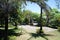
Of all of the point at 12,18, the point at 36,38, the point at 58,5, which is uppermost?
the point at 58,5

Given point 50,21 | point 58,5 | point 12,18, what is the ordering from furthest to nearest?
point 50,21, point 12,18, point 58,5

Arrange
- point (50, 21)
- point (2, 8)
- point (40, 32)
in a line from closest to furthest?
point (2, 8)
point (40, 32)
point (50, 21)

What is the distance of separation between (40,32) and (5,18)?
8704 mm

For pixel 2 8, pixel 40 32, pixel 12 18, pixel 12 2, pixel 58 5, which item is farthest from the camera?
pixel 40 32

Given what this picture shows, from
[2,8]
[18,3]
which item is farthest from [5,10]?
[18,3]

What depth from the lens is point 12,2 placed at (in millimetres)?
16125

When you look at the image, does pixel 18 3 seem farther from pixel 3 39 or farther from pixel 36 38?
pixel 36 38

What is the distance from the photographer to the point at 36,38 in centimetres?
2070

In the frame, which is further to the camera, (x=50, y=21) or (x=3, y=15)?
(x=50, y=21)

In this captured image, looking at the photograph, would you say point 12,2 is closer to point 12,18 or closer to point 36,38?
point 12,18

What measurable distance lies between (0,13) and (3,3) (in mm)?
1423

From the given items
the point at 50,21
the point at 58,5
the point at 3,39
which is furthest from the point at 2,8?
the point at 50,21

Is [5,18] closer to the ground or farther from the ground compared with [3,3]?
closer to the ground

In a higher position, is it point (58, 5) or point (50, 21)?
point (58, 5)
